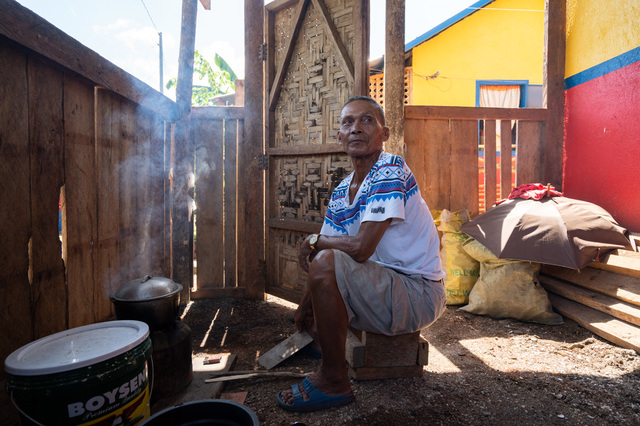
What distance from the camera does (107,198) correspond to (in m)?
2.78

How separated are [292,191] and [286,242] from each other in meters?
0.56

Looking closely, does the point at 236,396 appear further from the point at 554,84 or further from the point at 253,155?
the point at 554,84

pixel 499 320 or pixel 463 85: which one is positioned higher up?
pixel 463 85

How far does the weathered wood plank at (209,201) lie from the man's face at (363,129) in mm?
2323

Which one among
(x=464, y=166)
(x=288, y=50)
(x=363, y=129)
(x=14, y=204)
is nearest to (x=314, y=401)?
(x=363, y=129)

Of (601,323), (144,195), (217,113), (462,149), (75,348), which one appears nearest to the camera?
(75,348)

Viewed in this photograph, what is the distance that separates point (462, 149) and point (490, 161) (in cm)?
40

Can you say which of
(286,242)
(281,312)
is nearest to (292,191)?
(286,242)

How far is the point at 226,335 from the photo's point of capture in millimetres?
3340

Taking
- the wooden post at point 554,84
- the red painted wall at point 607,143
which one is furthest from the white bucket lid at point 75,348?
the wooden post at point 554,84

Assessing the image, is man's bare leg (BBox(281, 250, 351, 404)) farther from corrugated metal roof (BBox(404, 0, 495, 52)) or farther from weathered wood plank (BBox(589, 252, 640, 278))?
corrugated metal roof (BBox(404, 0, 495, 52))

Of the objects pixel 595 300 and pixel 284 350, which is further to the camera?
pixel 595 300

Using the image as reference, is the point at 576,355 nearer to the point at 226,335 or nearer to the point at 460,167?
the point at 460,167

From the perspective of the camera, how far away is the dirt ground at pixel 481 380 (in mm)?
2012
